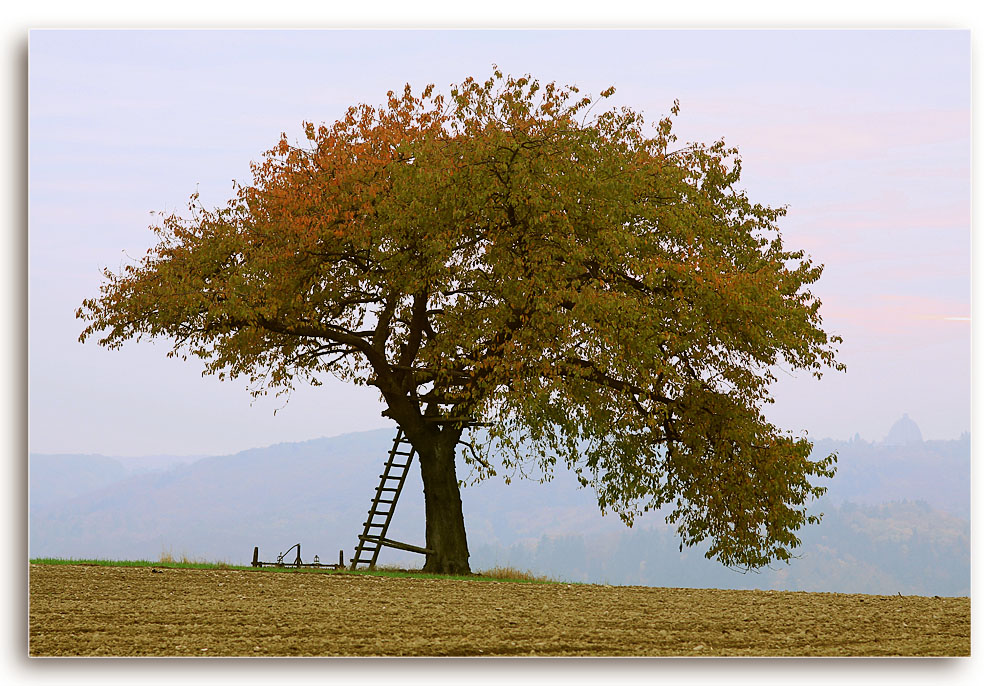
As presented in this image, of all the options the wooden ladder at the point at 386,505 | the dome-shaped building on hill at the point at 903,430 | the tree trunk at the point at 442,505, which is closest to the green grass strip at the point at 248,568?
the tree trunk at the point at 442,505

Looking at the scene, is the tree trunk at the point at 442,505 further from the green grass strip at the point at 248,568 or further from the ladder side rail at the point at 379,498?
the green grass strip at the point at 248,568

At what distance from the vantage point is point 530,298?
13.9 metres

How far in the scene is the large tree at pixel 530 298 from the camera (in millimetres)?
13727

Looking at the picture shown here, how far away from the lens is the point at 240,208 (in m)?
15.7

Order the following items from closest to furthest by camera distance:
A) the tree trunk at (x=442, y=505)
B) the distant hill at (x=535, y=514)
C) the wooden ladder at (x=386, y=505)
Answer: the tree trunk at (x=442, y=505), the wooden ladder at (x=386, y=505), the distant hill at (x=535, y=514)

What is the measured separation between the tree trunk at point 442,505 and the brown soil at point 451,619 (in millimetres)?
2659

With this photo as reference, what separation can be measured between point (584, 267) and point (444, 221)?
209 cm

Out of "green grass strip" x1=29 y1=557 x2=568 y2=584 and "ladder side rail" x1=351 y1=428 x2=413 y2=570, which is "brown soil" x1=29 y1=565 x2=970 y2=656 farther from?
"ladder side rail" x1=351 y1=428 x2=413 y2=570

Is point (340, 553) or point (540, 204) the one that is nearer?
point (540, 204)

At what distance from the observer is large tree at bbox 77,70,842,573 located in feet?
45.0

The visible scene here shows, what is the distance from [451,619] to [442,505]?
605cm

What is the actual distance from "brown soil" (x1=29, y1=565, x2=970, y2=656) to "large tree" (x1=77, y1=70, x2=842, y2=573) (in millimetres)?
2030
